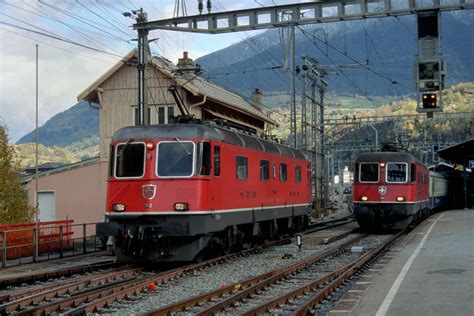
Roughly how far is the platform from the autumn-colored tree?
1214 cm

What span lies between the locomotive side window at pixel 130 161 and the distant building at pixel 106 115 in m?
13.1

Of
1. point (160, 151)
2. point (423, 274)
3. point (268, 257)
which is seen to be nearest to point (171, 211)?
point (160, 151)

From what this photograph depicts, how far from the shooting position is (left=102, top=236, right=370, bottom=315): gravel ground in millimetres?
11078

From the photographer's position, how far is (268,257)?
61.1 ft

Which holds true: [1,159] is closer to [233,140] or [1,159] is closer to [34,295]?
[233,140]

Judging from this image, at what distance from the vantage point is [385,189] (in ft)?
87.8

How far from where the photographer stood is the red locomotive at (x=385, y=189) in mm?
26562

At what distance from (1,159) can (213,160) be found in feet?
32.6

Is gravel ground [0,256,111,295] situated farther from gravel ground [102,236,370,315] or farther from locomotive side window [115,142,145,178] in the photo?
gravel ground [102,236,370,315]

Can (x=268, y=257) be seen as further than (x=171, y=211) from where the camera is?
Yes

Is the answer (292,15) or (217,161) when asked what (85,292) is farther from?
(292,15)

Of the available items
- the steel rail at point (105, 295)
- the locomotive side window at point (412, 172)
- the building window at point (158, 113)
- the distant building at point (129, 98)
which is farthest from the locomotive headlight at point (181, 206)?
the building window at point (158, 113)

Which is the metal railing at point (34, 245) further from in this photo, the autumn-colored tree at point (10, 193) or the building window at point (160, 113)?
the building window at point (160, 113)

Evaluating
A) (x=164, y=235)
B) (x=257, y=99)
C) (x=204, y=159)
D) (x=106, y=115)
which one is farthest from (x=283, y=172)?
(x=257, y=99)
